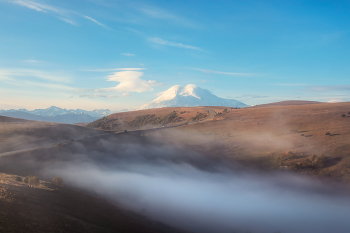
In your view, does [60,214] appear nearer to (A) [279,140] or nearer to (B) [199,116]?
(A) [279,140]

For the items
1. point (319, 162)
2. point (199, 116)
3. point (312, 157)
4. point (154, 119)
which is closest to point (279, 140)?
point (312, 157)

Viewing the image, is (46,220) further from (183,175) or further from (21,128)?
(21,128)

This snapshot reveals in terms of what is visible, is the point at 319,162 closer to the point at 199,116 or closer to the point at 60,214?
the point at 60,214

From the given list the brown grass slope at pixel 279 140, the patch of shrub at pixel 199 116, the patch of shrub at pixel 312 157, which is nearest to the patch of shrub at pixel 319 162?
the brown grass slope at pixel 279 140

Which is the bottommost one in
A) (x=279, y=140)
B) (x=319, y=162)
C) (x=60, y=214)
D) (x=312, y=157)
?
(x=319, y=162)

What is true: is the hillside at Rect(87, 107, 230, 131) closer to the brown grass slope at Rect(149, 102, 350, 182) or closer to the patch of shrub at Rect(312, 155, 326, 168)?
the brown grass slope at Rect(149, 102, 350, 182)

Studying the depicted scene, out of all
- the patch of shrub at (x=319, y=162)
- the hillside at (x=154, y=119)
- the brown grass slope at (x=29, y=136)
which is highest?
the hillside at (x=154, y=119)

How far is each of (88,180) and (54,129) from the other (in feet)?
141

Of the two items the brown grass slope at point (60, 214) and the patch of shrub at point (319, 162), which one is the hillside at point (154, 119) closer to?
the patch of shrub at point (319, 162)

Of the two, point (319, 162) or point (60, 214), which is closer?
point (60, 214)

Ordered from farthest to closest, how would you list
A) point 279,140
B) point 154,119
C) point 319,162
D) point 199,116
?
point 154,119 → point 199,116 → point 279,140 → point 319,162

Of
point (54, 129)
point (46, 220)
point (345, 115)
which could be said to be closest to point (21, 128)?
point (54, 129)

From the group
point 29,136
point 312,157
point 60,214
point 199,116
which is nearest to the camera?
point 60,214

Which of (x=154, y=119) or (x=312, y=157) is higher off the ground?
(x=154, y=119)
